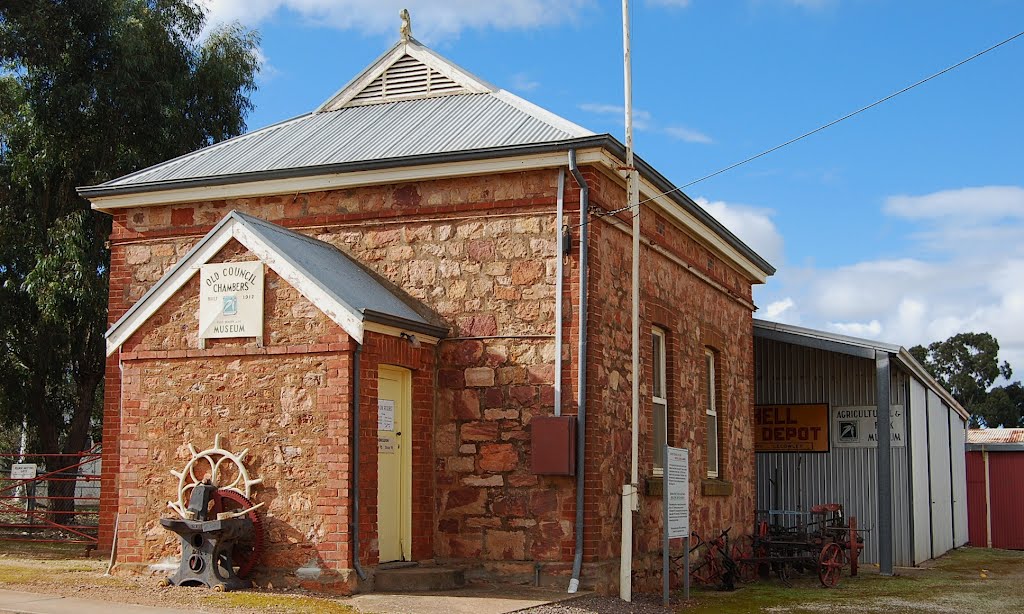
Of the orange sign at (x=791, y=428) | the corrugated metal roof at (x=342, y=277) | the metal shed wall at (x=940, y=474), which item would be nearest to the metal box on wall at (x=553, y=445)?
the corrugated metal roof at (x=342, y=277)

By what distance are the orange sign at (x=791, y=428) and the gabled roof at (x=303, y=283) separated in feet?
34.3

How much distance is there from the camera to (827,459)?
2089cm

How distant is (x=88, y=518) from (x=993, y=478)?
75.4 feet

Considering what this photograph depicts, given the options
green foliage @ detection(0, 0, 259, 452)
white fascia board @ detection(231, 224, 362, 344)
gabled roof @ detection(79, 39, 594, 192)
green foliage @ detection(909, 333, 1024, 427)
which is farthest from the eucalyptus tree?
green foliage @ detection(909, 333, 1024, 427)

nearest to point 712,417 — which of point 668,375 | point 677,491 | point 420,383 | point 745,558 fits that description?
point 745,558

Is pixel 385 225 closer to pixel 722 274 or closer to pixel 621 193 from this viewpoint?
pixel 621 193

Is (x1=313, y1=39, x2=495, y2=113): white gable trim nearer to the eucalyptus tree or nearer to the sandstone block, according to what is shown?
the sandstone block

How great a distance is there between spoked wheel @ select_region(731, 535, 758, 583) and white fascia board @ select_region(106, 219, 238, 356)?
9.12 metres

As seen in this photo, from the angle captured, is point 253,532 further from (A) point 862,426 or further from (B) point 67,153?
(B) point 67,153

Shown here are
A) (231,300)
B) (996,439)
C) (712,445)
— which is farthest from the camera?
(996,439)

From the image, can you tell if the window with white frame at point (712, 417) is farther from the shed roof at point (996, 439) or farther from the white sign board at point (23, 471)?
the shed roof at point (996, 439)

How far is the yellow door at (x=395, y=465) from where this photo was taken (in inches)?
481

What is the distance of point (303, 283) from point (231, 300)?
86 cm

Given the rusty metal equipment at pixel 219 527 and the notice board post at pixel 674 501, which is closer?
the rusty metal equipment at pixel 219 527
